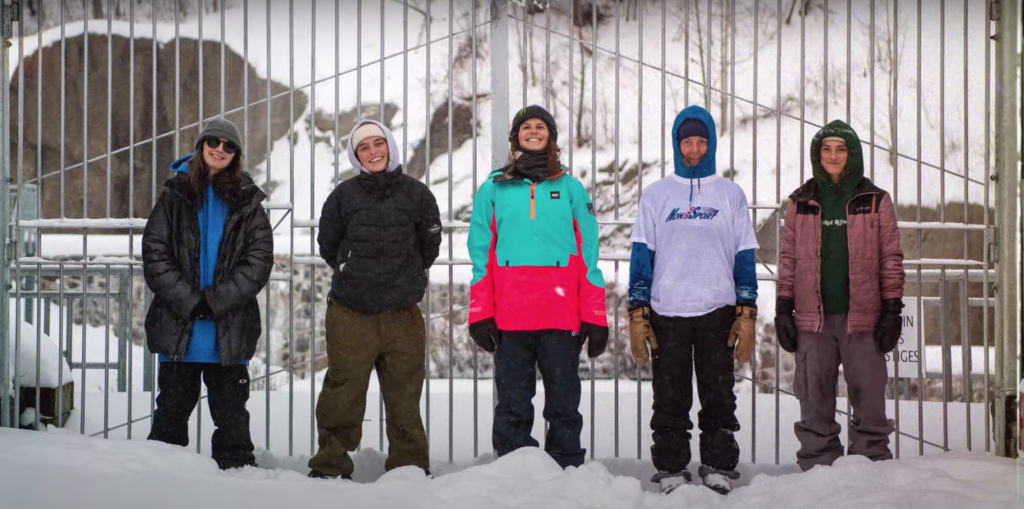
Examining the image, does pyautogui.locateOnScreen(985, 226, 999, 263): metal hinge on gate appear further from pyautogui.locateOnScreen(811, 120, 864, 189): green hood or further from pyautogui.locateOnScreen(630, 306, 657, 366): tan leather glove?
pyautogui.locateOnScreen(630, 306, 657, 366): tan leather glove

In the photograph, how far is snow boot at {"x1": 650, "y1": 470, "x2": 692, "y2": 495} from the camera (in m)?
3.06

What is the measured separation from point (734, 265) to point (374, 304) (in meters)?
1.54

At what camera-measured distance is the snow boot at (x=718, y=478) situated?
3062 mm

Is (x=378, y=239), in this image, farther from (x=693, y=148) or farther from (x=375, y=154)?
(x=693, y=148)

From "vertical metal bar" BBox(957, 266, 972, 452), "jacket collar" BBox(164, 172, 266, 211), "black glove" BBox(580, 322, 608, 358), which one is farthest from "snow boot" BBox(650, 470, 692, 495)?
"jacket collar" BBox(164, 172, 266, 211)

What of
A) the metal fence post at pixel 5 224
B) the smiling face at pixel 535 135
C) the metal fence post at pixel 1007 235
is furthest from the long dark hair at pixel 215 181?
the metal fence post at pixel 1007 235

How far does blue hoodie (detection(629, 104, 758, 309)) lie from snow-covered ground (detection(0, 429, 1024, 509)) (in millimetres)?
737

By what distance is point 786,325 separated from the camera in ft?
10.9

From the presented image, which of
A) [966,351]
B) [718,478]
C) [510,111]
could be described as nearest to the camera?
[718,478]

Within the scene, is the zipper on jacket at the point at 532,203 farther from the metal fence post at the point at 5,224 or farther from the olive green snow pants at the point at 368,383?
the metal fence post at the point at 5,224

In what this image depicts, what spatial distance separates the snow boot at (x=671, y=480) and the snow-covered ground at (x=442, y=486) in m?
0.06

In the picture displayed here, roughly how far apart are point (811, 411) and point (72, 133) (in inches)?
403

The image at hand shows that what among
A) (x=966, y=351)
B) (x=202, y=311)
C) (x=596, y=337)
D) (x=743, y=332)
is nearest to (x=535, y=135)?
(x=596, y=337)

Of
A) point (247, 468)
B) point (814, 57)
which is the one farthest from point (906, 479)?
point (814, 57)
